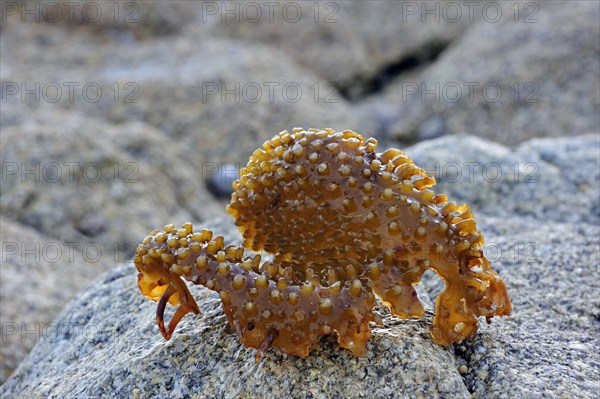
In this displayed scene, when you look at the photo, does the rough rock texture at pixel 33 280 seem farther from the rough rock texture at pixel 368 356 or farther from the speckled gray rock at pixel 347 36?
the speckled gray rock at pixel 347 36

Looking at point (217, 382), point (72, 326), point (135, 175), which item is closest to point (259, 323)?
point (217, 382)

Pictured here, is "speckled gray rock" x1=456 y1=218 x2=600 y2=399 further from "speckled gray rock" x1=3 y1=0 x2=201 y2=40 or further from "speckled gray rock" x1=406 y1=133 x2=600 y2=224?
"speckled gray rock" x1=3 y1=0 x2=201 y2=40

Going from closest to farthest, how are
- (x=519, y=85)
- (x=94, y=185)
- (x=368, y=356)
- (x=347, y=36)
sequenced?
1. (x=368, y=356)
2. (x=94, y=185)
3. (x=519, y=85)
4. (x=347, y=36)

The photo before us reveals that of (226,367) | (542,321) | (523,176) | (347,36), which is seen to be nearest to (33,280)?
(226,367)

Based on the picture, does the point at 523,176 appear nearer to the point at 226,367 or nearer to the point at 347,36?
the point at 226,367

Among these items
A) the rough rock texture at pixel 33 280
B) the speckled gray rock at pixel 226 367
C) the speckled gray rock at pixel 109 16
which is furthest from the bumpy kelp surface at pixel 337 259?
the speckled gray rock at pixel 109 16

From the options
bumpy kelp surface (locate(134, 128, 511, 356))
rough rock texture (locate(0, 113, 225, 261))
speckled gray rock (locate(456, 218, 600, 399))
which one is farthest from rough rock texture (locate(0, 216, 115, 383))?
speckled gray rock (locate(456, 218, 600, 399))
